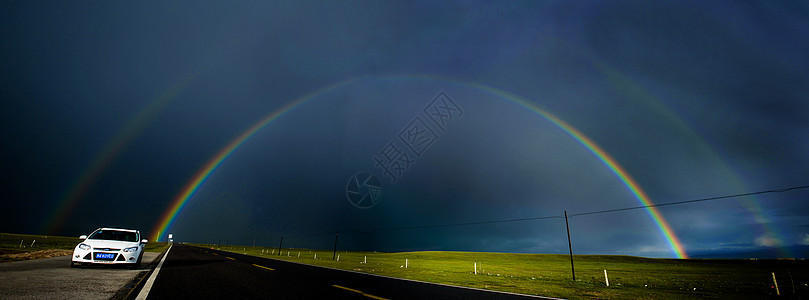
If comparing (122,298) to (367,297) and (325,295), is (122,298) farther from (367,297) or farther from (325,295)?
(367,297)

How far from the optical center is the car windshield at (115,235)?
1431 centimetres

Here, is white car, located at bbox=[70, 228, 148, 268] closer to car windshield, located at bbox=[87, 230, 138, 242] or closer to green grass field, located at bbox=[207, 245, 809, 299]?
car windshield, located at bbox=[87, 230, 138, 242]

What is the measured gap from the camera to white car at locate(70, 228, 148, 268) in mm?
12672

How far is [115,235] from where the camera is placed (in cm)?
1514

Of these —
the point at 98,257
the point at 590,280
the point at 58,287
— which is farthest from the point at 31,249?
the point at 590,280

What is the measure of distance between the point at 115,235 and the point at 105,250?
9.12 feet

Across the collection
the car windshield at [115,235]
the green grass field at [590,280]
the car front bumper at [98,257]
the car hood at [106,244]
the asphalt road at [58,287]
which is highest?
the car windshield at [115,235]

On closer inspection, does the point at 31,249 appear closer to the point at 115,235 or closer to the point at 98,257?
the point at 115,235

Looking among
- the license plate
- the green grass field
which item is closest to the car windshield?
the license plate

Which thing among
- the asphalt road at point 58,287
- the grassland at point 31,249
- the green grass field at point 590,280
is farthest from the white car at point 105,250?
the green grass field at point 590,280

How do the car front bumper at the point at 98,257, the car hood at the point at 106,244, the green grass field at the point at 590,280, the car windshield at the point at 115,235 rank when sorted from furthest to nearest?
the green grass field at the point at 590,280 < the car windshield at the point at 115,235 < the car hood at the point at 106,244 < the car front bumper at the point at 98,257

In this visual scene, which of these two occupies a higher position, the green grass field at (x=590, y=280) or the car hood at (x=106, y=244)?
the car hood at (x=106, y=244)

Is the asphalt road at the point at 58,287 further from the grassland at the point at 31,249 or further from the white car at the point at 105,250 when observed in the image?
the grassland at the point at 31,249

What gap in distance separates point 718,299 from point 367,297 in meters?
19.0
